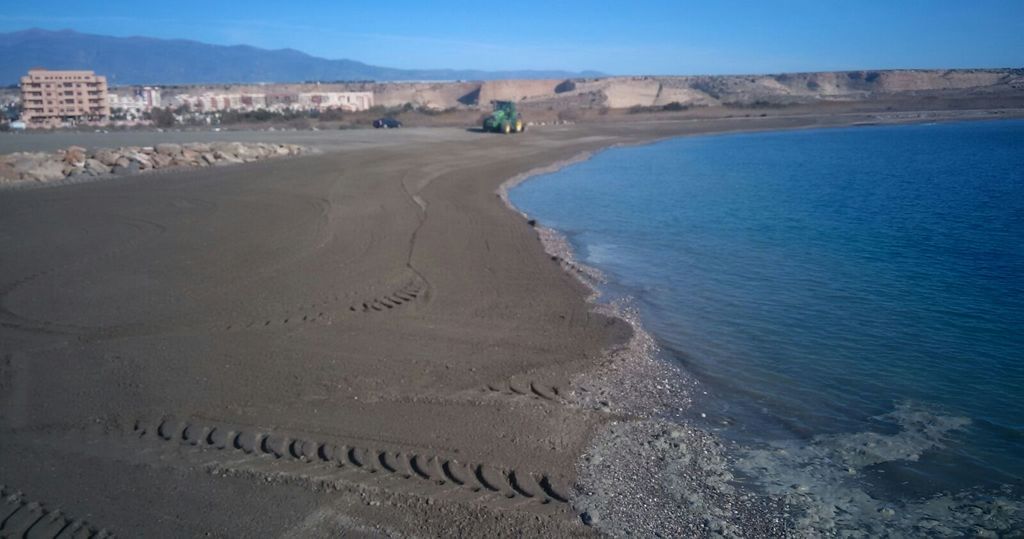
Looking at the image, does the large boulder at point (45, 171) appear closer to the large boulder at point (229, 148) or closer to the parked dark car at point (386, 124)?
the large boulder at point (229, 148)

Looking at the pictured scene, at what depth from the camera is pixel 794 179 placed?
29031mm

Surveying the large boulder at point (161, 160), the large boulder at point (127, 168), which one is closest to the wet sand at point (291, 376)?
the large boulder at point (127, 168)

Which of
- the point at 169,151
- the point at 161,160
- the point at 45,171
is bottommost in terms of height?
the point at 45,171

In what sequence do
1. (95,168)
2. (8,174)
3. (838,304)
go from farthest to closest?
(95,168) < (8,174) < (838,304)

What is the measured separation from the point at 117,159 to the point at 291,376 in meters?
22.5

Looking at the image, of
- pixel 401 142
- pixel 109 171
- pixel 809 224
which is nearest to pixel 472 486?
pixel 809 224

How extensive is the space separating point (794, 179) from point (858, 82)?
98.8 m

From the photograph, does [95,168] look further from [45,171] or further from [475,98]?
[475,98]

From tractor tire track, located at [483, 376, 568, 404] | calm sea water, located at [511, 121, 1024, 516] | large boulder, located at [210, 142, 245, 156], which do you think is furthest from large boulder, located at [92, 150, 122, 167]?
tractor tire track, located at [483, 376, 568, 404]

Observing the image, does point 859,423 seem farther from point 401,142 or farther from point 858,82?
point 858,82

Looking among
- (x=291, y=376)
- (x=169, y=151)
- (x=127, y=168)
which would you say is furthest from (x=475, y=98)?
(x=291, y=376)

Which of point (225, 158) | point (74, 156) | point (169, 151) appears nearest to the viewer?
point (74, 156)

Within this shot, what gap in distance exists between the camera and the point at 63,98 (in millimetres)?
67438

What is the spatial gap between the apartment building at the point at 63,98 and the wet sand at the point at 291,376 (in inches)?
2256
